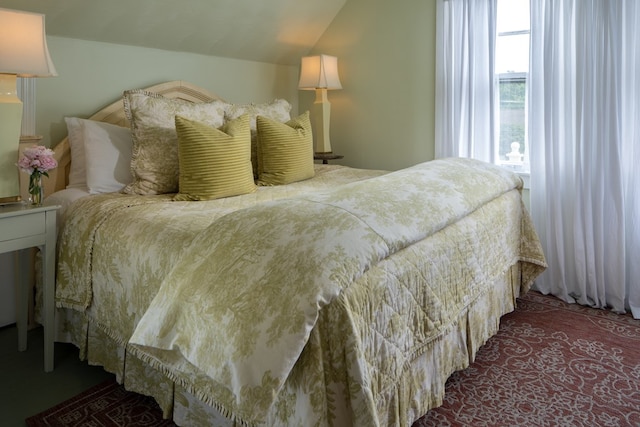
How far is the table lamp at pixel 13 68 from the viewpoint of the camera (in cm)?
188

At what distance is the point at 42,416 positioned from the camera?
1.72 meters

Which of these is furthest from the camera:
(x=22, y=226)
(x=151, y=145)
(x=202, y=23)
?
(x=202, y=23)

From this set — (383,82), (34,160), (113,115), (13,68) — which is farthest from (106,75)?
(383,82)

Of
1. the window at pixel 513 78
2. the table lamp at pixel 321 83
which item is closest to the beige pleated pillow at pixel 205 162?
the table lamp at pixel 321 83

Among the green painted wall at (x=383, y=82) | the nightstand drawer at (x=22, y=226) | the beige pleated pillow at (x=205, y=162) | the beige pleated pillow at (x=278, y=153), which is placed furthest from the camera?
the green painted wall at (x=383, y=82)

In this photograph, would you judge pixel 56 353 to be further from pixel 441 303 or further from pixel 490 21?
pixel 490 21

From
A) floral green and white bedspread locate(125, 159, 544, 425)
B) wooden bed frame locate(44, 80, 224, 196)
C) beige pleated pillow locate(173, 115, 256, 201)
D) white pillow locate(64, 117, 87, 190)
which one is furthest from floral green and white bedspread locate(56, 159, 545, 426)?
wooden bed frame locate(44, 80, 224, 196)

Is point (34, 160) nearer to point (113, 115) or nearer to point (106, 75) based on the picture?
point (113, 115)

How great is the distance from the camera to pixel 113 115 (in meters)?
2.64

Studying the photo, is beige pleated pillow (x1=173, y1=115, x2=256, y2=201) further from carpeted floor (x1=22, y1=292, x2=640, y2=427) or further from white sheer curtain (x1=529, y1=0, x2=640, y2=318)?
white sheer curtain (x1=529, y1=0, x2=640, y2=318)

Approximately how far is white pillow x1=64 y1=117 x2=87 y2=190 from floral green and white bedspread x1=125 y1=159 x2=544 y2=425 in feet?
4.04

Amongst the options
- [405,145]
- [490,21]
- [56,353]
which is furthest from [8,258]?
[490,21]

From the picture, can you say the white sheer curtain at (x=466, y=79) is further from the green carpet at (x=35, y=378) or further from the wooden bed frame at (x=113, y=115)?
the green carpet at (x=35, y=378)

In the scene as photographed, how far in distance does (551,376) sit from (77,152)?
97.4 inches
